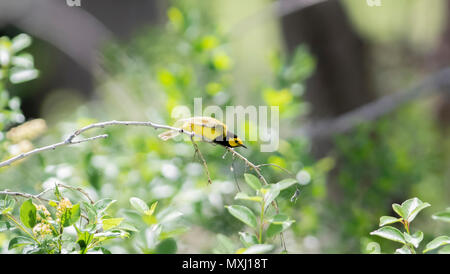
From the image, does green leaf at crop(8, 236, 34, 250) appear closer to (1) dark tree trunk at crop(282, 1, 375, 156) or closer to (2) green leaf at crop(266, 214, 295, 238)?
(2) green leaf at crop(266, 214, 295, 238)

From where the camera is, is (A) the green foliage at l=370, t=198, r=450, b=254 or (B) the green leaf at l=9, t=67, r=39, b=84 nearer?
(A) the green foliage at l=370, t=198, r=450, b=254

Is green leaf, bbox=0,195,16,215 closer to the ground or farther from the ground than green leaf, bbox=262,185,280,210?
farther from the ground

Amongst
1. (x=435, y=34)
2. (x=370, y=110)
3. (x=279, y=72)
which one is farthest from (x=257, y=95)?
(x=435, y=34)

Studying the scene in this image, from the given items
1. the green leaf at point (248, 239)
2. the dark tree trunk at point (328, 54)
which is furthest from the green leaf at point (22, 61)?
the dark tree trunk at point (328, 54)

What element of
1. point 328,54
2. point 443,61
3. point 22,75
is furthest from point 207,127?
point 443,61

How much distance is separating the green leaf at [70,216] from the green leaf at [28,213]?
4 centimetres

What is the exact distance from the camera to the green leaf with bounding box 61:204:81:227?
1.78 feet

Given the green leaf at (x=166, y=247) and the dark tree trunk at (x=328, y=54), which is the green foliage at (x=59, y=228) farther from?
the dark tree trunk at (x=328, y=54)

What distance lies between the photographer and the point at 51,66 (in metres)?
3.68

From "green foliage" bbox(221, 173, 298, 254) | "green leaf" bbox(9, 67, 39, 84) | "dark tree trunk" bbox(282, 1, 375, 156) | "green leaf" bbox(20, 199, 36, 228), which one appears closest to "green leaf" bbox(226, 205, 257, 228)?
"green foliage" bbox(221, 173, 298, 254)

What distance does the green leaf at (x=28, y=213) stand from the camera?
541mm

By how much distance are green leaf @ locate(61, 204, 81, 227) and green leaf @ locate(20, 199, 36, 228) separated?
0.04m
